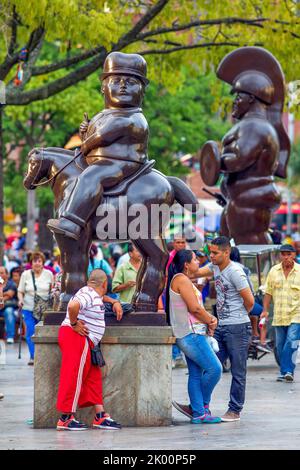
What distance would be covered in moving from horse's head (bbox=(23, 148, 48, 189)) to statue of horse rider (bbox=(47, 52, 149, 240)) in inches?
20.0

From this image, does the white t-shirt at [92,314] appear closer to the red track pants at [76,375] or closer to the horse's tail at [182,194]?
the red track pants at [76,375]

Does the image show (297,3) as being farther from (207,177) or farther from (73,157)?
(73,157)

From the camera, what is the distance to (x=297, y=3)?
19625mm

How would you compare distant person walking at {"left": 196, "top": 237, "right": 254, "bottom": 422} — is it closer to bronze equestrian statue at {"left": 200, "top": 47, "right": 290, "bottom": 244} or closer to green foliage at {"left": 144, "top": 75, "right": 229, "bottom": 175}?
bronze equestrian statue at {"left": 200, "top": 47, "right": 290, "bottom": 244}

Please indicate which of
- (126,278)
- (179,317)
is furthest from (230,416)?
(126,278)

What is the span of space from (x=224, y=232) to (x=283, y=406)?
21.5 ft

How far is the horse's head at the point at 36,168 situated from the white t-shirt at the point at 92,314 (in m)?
1.65

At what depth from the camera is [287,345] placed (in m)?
14.9

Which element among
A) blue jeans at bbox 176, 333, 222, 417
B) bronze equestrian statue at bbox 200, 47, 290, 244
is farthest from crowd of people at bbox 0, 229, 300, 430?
bronze equestrian statue at bbox 200, 47, 290, 244

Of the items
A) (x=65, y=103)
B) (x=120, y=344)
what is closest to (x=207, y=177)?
(x=120, y=344)

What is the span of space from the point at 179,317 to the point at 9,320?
11.4m

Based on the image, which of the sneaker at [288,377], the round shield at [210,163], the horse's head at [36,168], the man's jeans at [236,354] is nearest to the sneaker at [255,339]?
the sneaker at [288,377]
